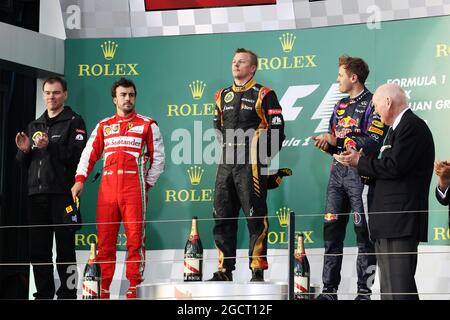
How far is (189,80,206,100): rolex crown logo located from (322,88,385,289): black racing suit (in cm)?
118

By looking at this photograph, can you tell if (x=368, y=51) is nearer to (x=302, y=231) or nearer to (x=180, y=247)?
(x=302, y=231)

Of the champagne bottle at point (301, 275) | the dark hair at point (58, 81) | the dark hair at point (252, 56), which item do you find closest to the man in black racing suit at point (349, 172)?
the champagne bottle at point (301, 275)

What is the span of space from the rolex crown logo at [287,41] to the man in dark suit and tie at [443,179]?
80.2 inches

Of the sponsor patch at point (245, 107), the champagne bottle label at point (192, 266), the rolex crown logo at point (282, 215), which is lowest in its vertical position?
the champagne bottle label at point (192, 266)

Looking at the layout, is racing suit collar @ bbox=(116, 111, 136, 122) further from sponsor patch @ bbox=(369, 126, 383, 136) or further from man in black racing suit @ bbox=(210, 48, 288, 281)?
sponsor patch @ bbox=(369, 126, 383, 136)

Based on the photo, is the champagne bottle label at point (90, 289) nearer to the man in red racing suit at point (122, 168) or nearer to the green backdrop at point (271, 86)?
the man in red racing suit at point (122, 168)

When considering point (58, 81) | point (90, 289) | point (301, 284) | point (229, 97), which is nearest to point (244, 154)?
point (229, 97)

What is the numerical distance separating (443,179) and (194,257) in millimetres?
1716

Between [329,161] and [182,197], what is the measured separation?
3.45 feet

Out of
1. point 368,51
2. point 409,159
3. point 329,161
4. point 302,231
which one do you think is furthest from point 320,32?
point 409,159

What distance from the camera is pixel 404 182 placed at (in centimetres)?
525

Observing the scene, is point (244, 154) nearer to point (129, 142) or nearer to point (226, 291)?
point (129, 142)

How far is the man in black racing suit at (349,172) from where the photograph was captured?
6.32 meters

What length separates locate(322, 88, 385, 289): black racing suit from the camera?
634 cm
